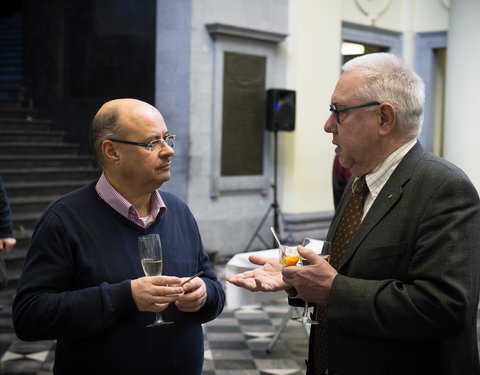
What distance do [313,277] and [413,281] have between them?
0.95 ft

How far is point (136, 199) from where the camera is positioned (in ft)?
8.72

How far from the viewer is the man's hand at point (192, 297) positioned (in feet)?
8.13

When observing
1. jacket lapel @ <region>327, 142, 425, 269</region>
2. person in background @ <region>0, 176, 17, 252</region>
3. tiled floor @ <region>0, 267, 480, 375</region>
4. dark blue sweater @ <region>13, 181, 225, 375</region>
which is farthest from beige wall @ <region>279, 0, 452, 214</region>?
jacket lapel @ <region>327, 142, 425, 269</region>

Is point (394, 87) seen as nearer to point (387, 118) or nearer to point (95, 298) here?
point (387, 118)

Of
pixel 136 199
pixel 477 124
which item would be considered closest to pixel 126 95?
pixel 477 124

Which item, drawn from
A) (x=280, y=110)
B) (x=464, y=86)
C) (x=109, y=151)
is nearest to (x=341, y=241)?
(x=109, y=151)

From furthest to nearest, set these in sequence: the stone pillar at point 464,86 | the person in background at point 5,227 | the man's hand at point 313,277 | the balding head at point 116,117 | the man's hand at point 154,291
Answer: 1. the stone pillar at point 464,86
2. the person in background at point 5,227
3. the balding head at point 116,117
4. the man's hand at point 154,291
5. the man's hand at point 313,277

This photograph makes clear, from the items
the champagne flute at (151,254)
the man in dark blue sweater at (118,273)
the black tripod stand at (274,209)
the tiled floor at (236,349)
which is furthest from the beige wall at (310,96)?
the champagne flute at (151,254)

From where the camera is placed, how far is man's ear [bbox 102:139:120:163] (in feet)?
8.58

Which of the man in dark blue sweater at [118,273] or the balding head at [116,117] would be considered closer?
the man in dark blue sweater at [118,273]

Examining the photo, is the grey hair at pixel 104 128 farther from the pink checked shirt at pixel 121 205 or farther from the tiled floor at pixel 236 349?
the tiled floor at pixel 236 349

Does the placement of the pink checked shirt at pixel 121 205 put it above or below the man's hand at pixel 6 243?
above

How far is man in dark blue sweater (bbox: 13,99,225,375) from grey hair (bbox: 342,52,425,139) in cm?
78

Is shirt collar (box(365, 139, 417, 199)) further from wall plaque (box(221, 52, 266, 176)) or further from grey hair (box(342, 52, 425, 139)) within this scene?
wall plaque (box(221, 52, 266, 176))
